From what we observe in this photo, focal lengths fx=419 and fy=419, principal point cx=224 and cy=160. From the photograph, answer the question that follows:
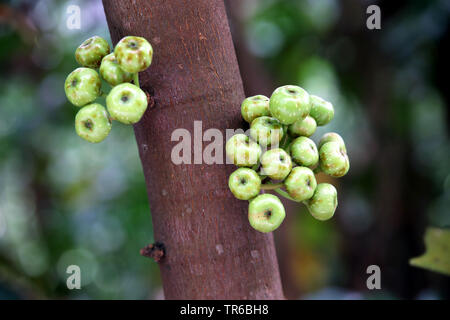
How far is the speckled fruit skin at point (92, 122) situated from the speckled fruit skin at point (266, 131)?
0.28 m

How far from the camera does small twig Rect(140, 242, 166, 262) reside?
89cm

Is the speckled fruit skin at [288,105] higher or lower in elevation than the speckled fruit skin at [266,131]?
higher

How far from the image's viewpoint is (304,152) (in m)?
0.80

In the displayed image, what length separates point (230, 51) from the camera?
0.85 meters

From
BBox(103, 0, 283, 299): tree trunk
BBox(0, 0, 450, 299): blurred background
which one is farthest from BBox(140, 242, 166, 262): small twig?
BBox(0, 0, 450, 299): blurred background

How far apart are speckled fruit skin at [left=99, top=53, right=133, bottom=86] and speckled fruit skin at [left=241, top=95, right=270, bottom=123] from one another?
0.23m

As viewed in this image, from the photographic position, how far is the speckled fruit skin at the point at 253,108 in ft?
2.62

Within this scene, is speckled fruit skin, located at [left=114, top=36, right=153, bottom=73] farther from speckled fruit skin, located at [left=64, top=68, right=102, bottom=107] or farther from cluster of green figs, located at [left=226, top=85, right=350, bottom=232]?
cluster of green figs, located at [left=226, top=85, right=350, bottom=232]

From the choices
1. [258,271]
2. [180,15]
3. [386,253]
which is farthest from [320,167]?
[386,253]

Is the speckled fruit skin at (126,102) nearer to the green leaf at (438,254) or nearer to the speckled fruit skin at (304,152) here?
the speckled fruit skin at (304,152)

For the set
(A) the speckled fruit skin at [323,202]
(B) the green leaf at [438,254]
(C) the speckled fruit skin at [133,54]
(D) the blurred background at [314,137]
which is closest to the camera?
(C) the speckled fruit skin at [133,54]

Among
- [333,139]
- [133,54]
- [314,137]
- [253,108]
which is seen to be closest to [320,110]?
[333,139]

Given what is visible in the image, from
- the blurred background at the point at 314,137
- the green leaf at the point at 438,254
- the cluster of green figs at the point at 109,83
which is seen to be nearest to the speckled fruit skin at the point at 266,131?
the cluster of green figs at the point at 109,83
